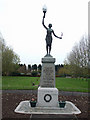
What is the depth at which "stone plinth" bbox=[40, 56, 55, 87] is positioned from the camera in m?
8.67

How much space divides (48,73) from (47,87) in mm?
796

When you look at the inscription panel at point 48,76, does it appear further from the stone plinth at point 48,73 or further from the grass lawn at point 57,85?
the grass lawn at point 57,85

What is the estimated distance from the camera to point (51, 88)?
8.53m

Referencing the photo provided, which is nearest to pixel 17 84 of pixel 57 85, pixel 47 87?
pixel 57 85

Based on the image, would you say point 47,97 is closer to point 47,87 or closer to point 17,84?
point 47,87

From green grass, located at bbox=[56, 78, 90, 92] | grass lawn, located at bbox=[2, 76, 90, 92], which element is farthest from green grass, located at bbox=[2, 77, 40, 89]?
green grass, located at bbox=[56, 78, 90, 92]

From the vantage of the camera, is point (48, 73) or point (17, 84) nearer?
point (48, 73)

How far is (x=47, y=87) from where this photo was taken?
8656 millimetres

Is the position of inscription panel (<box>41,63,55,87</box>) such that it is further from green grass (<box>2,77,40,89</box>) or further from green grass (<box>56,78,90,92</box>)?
green grass (<box>2,77,40,89</box>)

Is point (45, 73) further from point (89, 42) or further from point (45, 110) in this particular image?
point (89, 42)

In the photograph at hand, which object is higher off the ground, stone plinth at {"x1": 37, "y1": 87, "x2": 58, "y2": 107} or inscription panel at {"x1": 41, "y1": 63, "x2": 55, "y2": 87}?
inscription panel at {"x1": 41, "y1": 63, "x2": 55, "y2": 87}

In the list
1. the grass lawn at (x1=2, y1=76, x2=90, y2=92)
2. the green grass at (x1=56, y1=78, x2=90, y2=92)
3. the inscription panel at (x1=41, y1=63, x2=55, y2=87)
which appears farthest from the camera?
the grass lawn at (x1=2, y1=76, x2=90, y2=92)

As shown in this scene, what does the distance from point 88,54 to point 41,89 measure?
22.1 m

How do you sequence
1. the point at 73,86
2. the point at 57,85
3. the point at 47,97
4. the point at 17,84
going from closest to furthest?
the point at 47,97
the point at 73,86
the point at 57,85
the point at 17,84
